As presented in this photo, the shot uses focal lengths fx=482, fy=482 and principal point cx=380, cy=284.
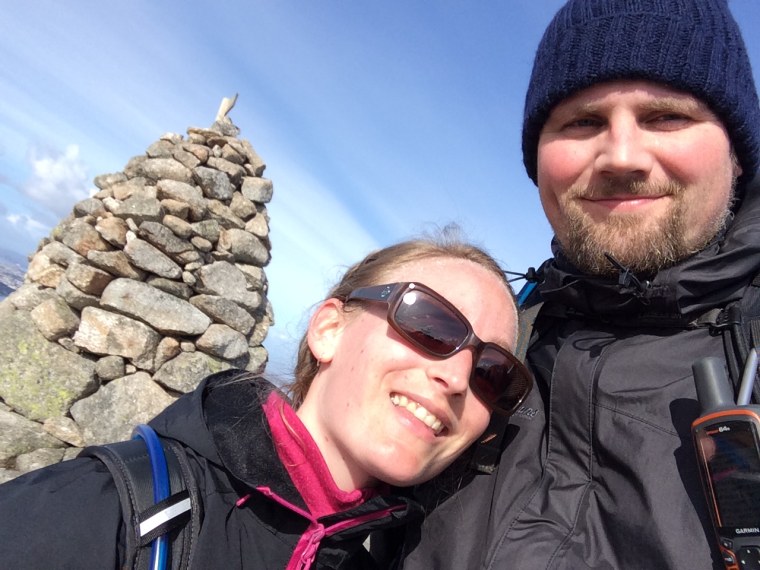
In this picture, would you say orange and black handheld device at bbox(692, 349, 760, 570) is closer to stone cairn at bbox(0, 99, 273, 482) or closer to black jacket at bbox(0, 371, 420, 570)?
black jacket at bbox(0, 371, 420, 570)

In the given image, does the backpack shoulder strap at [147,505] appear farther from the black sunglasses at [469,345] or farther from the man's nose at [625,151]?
the man's nose at [625,151]

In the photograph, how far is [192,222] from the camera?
24.8 feet

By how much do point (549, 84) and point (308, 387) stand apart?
1957 mm

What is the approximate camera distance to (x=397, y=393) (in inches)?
82.4

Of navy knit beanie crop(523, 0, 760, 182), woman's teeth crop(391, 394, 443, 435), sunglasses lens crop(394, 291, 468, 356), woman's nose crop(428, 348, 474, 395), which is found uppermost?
navy knit beanie crop(523, 0, 760, 182)

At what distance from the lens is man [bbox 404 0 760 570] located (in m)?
1.68

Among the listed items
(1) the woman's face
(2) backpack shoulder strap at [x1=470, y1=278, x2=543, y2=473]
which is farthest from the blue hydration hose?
(2) backpack shoulder strap at [x1=470, y1=278, x2=543, y2=473]

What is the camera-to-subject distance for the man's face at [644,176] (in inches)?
76.9

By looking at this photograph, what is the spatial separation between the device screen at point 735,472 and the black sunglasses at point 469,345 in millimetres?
859

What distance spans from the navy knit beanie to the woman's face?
103 centimetres

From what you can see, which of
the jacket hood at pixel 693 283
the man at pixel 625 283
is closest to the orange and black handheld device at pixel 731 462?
the man at pixel 625 283

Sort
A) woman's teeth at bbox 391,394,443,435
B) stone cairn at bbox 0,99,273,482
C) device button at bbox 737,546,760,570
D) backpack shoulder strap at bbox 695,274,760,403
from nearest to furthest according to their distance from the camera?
device button at bbox 737,546,760,570 → backpack shoulder strap at bbox 695,274,760,403 → woman's teeth at bbox 391,394,443,435 → stone cairn at bbox 0,99,273,482

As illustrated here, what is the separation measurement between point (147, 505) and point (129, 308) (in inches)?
228

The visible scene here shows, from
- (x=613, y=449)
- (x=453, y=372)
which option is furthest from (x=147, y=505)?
(x=613, y=449)
